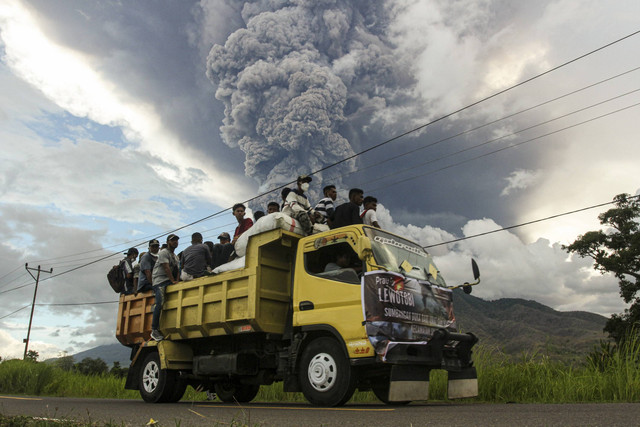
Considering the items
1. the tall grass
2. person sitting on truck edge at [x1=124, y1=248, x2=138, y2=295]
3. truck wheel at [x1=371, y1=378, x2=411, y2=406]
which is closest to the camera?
truck wheel at [x1=371, y1=378, x2=411, y2=406]

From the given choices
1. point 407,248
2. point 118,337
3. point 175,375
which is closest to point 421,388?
point 407,248

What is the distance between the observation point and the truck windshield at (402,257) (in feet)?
21.1

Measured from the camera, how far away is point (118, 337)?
31.9 ft

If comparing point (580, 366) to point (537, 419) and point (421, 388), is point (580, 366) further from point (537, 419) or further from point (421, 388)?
point (537, 419)

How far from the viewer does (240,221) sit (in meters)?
9.90

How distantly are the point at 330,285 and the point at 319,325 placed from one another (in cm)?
54

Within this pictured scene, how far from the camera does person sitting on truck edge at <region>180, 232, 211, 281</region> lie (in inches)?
344

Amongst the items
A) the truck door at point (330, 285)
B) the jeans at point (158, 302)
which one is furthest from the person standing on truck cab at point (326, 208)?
the jeans at point (158, 302)

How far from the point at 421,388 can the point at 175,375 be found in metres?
4.73

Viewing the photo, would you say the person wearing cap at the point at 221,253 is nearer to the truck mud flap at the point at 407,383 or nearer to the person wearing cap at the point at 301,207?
the person wearing cap at the point at 301,207

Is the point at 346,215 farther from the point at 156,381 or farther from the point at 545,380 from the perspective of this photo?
the point at 156,381

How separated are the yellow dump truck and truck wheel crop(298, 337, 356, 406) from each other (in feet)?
0.04

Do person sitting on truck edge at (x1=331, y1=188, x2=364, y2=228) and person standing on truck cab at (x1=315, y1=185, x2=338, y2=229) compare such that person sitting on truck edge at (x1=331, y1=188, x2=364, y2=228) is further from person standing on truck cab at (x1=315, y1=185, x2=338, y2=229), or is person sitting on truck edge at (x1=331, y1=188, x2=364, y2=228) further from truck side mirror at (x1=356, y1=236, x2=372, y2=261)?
truck side mirror at (x1=356, y1=236, x2=372, y2=261)

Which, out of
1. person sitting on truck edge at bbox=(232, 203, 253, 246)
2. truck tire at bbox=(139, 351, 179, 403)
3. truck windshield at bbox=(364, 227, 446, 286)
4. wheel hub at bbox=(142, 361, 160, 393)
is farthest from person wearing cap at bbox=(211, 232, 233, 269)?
truck windshield at bbox=(364, 227, 446, 286)
